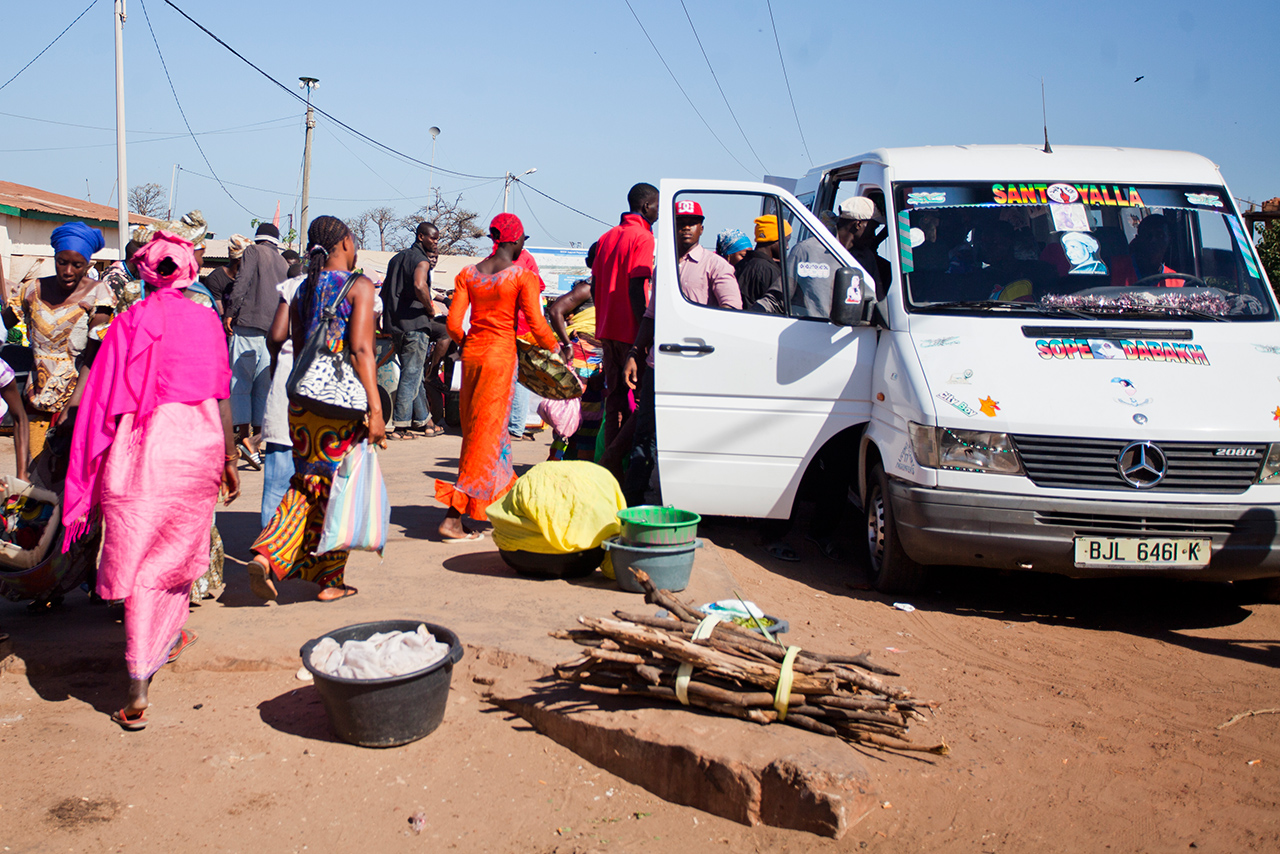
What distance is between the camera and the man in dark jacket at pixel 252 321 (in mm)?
7957

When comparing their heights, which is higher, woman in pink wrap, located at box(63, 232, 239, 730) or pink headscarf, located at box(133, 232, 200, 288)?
pink headscarf, located at box(133, 232, 200, 288)

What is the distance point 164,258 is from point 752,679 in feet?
8.89

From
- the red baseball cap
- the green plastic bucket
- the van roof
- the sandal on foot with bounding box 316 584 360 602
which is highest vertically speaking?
the van roof

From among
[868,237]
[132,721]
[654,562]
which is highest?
[868,237]

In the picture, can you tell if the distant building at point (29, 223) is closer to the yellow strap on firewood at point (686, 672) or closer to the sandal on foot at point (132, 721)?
the sandal on foot at point (132, 721)

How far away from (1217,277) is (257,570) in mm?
5222

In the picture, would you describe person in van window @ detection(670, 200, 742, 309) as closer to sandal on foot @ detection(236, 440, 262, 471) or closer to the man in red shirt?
the man in red shirt

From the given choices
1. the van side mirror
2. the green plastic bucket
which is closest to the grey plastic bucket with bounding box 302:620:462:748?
A: the green plastic bucket

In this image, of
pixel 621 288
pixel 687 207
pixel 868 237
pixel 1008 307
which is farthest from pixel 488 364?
pixel 1008 307

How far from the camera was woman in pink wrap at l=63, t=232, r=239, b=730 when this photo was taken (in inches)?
139

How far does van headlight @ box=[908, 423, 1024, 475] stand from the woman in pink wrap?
3.22 m

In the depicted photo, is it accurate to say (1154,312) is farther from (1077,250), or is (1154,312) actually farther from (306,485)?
(306,485)

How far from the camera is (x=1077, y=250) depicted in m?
5.31

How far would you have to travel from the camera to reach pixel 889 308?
523cm
